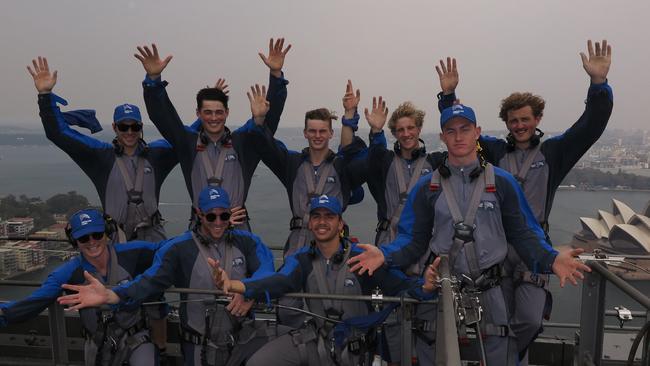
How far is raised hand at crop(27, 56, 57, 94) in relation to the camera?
4270 millimetres

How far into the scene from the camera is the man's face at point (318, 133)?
425 centimetres

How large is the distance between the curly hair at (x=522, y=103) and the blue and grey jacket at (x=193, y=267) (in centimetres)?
242

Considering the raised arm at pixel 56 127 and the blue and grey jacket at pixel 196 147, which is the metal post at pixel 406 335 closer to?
the blue and grey jacket at pixel 196 147

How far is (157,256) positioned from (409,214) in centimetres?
195

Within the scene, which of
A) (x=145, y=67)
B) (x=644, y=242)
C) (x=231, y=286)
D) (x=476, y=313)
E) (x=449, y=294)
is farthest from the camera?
(x=644, y=242)

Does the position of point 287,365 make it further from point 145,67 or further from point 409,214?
point 145,67

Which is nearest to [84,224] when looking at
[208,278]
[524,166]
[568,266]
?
[208,278]

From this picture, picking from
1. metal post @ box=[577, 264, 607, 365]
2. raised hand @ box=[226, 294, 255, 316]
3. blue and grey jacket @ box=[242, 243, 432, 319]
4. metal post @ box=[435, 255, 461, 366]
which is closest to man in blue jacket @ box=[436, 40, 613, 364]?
metal post @ box=[577, 264, 607, 365]

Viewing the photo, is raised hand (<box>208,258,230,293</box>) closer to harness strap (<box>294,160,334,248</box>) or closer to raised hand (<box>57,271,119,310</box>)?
raised hand (<box>57,271,119,310</box>)

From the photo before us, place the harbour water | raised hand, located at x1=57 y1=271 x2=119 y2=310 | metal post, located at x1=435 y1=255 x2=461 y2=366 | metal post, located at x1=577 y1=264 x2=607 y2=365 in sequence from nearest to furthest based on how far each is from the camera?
metal post, located at x1=435 y1=255 x2=461 y2=366, raised hand, located at x1=57 y1=271 x2=119 y2=310, metal post, located at x1=577 y1=264 x2=607 y2=365, the harbour water

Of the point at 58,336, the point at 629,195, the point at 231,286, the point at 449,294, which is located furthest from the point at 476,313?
the point at 629,195

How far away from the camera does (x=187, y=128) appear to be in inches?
176

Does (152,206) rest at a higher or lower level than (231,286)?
higher

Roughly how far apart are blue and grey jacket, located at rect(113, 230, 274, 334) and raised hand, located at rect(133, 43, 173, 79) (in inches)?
69.6
